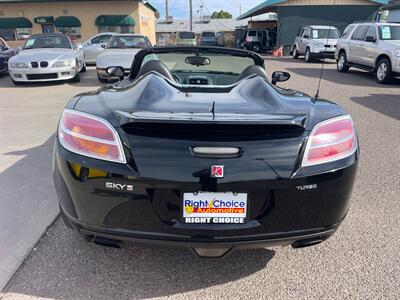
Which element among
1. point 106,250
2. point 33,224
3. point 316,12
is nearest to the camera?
point 106,250

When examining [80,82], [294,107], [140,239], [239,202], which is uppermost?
[294,107]

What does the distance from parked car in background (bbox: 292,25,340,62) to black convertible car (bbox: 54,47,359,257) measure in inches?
709

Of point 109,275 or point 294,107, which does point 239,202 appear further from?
point 109,275

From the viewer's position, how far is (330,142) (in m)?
2.11

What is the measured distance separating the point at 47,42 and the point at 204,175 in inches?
460

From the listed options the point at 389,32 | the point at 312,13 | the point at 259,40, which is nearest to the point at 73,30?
the point at 259,40

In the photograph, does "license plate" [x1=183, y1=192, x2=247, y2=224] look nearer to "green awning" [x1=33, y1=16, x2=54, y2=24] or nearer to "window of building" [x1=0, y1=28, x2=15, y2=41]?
"green awning" [x1=33, y1=16, x2=54, y2=24]

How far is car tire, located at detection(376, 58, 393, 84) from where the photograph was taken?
1133cm

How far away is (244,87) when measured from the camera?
281 cm

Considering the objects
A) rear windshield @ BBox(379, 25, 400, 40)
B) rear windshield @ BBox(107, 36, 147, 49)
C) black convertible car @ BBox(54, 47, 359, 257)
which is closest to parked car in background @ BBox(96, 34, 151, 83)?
rear windshield @ BBox(107, 36, 147, 49)

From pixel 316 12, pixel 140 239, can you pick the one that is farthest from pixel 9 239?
pixel 316 12

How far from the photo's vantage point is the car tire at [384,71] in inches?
446

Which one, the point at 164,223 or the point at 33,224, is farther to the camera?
the point at 33,224

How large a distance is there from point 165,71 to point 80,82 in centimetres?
934
